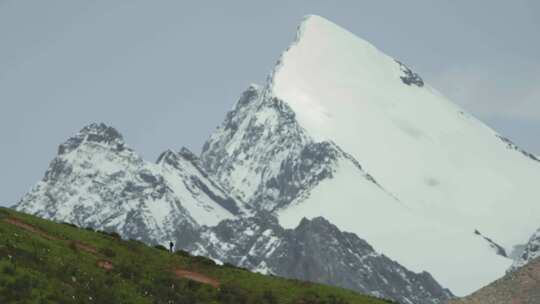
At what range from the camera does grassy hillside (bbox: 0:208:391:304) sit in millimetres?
64625

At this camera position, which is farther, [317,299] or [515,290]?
[515,290]

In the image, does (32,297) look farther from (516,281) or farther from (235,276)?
(516,281)

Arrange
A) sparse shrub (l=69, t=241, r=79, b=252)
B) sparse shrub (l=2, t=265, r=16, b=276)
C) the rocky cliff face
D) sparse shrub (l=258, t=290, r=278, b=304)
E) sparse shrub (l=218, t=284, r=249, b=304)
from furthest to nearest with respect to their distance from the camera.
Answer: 1. the rocky cliff face
2. sparse shrub (l=258, t=290, r=278, b=304)
3. sparse shrub (l=69, t=241, r=79, b=252)
4. sparse shrub (l=218, t=284, r=249, b=304)
5. sparse shrub (l=2, t=265, r=16, b=276)

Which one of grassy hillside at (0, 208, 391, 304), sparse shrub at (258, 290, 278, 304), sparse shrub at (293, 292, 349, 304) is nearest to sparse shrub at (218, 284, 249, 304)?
grassy hillside at (0, 208, 391, 304)

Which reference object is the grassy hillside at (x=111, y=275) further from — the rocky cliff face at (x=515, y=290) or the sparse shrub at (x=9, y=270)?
the rocky cliff face at (x=515, y=290)

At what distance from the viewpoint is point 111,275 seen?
7238cm

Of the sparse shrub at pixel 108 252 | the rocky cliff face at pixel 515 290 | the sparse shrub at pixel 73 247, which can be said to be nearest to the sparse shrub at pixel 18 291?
the sparse shrub at pixel 73 247

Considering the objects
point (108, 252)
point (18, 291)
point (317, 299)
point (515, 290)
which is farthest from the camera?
point (515, 290)

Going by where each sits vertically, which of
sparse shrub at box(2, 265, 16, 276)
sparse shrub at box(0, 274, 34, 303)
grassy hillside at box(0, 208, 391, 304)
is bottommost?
sparse shrub at box(0, 274, 34, 303)

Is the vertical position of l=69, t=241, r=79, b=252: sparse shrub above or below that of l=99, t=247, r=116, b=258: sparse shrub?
below

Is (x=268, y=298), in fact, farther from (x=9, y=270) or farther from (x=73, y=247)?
(x=9, y=270)

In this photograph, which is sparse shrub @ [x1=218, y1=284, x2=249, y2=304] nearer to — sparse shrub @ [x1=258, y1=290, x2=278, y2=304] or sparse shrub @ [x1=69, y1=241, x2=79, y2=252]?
sparse shrub @ [x1=258, y1=290, x2=278, y2=304]

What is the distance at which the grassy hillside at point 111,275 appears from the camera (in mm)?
64625

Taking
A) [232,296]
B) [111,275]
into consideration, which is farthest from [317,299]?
[111,275]
